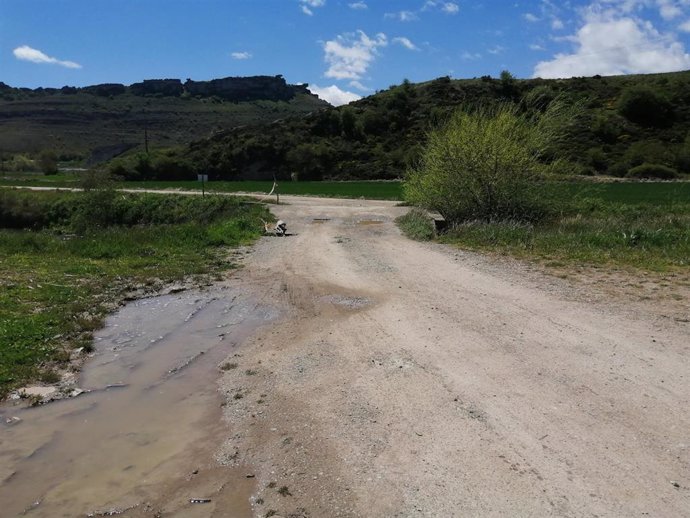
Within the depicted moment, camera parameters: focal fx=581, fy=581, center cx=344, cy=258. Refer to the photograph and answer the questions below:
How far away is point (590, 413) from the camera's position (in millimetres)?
5465

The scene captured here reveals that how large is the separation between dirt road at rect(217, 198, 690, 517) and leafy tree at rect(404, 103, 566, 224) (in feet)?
32.5

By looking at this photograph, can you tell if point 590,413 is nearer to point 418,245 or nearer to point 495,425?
point 495,425

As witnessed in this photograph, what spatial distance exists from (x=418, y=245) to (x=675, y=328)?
391 inches

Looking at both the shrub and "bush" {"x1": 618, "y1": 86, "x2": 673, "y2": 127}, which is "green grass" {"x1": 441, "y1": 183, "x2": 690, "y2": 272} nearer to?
the shrub

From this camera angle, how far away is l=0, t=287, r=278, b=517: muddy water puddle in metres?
4.53

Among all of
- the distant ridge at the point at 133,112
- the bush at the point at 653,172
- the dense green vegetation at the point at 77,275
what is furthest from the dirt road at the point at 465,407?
the distant ridge at the point at 133,112

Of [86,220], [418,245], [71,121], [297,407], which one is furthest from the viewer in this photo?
[71,121]

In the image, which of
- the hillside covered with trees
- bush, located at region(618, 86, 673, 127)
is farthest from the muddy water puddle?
bush, located at region(618, 86, 673, 127)

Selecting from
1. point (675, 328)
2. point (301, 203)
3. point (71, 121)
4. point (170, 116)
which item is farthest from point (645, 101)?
point (71, 121)

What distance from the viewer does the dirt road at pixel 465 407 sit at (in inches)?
170

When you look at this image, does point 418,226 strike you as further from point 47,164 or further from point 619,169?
point 47,164

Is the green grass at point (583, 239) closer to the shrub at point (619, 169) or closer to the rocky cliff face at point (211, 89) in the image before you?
the shrub at point (619, 169)

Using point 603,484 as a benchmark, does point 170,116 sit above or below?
above

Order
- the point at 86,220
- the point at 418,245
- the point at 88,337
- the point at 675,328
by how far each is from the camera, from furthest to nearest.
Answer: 1. the point at 86,220
2. the point at 418,245
3. the point at 88,337
4. the point at 675,328
